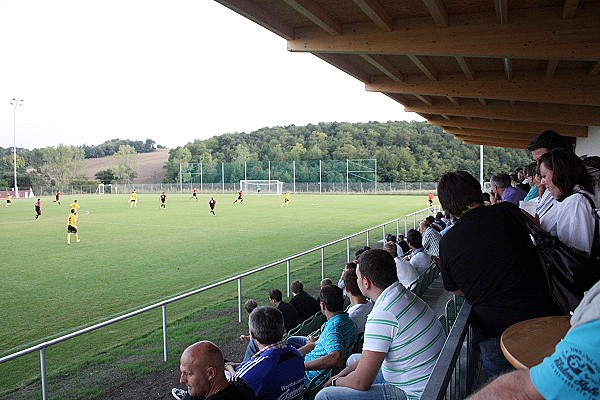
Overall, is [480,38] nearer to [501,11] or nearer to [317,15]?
[501,11]

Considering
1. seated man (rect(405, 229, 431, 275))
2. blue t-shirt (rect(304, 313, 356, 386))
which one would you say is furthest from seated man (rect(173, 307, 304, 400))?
seated man (rect(405, 229, 431, 275))

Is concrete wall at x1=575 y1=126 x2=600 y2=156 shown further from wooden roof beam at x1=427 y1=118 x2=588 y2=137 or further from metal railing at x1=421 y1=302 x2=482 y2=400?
metal railing at x1=421 y1=302 x2=482 y2=400

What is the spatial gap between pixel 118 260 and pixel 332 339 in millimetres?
13089

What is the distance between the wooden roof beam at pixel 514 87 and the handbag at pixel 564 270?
7.20 meters

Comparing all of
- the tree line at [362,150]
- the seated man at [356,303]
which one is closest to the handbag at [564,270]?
the seated man at [356,303]

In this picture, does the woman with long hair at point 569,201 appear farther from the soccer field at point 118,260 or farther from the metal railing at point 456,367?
the soccer field at point 118,260

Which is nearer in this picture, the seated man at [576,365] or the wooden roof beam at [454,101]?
the seated man at [576,365]

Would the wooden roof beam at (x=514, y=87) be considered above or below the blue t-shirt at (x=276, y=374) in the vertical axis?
above

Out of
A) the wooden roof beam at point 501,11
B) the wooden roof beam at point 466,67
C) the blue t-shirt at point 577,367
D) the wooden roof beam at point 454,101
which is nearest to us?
the blue t-shirt at point 577,367

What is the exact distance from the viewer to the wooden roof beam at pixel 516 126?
43.7 feet

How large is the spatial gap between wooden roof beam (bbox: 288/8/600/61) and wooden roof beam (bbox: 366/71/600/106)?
2.87 metres

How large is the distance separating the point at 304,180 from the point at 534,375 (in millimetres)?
77809

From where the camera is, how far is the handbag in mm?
2391

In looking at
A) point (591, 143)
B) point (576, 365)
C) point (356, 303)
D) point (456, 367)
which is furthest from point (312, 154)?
point (576, 365)
